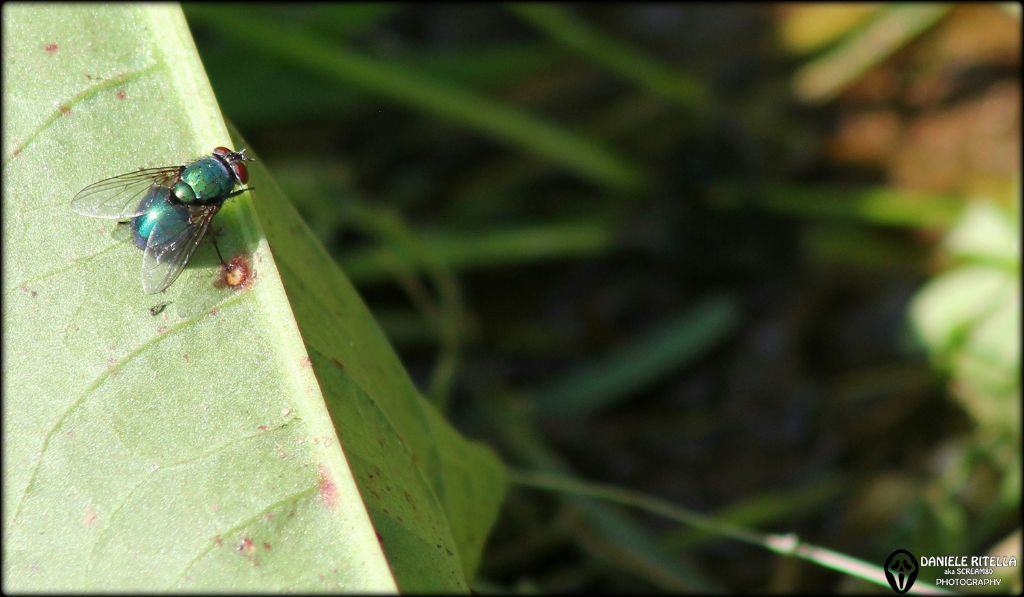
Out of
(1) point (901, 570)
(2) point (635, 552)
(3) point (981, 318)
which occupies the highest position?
(3) point (981, 318)

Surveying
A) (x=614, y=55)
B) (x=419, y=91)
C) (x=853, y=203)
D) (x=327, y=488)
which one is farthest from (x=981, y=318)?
(x=327, y=488)

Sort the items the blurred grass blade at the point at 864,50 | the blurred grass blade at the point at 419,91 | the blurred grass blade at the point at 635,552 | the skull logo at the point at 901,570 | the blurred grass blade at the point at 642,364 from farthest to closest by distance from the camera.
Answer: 1. the blurred grass blade at the point at 864,50
2. the blurred grass blade at the point at 642,364
3. the blurred grass blade at the point at 419,91
4. the blurred grass blade at the point at 635,552
5. the skull logo at the point at 901,570

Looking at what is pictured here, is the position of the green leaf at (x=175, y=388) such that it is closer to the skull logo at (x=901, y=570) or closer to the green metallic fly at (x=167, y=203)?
the green metallic fly at (x=167, y=203)

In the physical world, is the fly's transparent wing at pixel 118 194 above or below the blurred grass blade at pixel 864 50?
below

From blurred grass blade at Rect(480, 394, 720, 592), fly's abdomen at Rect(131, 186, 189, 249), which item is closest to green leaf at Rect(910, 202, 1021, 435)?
blurred grass blade at Rect(480, 394, 720, 592)

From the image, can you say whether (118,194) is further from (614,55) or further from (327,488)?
(614,55)

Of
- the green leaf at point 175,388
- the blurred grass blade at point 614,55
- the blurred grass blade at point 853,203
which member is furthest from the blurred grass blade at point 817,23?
the green leaf at point 175,388

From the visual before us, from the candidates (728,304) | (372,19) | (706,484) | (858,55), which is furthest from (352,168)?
(858,55)
